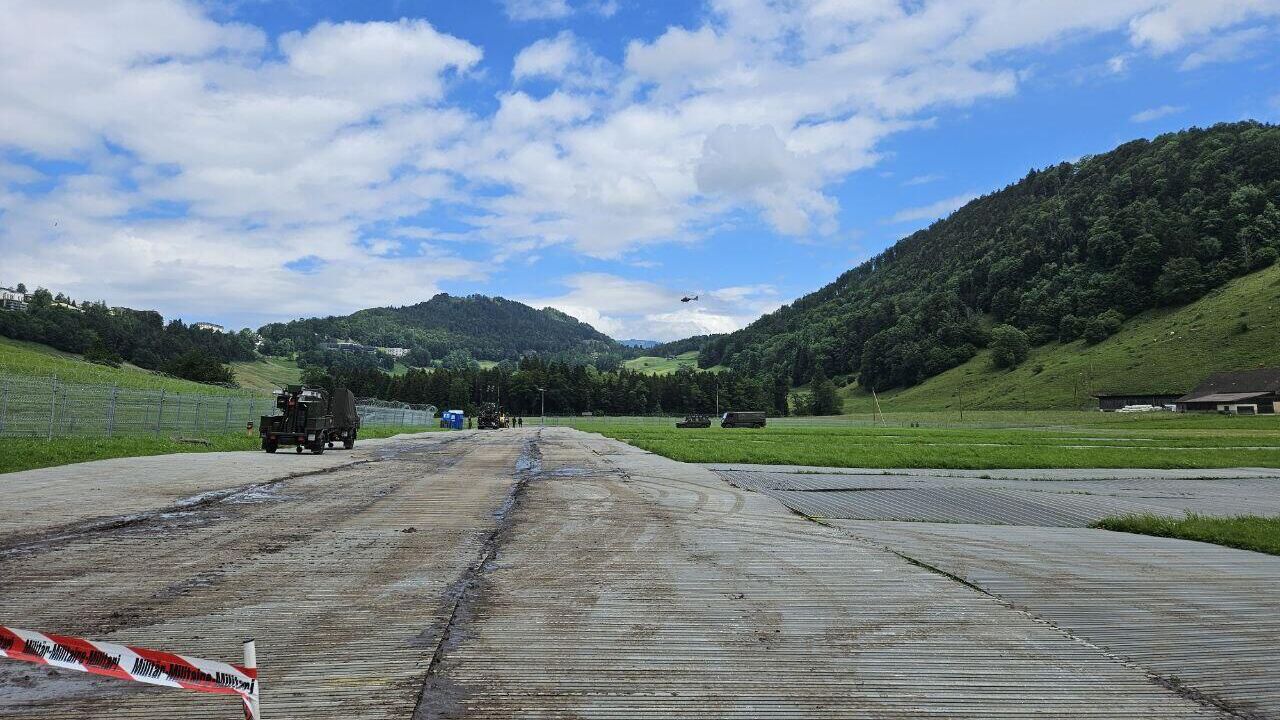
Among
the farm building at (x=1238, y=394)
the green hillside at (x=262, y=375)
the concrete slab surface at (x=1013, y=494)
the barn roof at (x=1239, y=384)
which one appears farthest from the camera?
the green hillside at (x=262, y=375)

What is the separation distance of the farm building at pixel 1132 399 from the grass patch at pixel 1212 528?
11204cm

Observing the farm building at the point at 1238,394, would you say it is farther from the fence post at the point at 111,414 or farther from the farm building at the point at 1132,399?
the fence post at the point at 111,414

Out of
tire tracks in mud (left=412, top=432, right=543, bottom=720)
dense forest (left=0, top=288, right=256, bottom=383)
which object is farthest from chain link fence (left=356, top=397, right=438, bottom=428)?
tire tracks in mud (left=412, top=432, right=543, bottom=720)

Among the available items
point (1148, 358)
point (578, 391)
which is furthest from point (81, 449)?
point (1148, 358)

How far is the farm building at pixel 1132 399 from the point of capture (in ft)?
346

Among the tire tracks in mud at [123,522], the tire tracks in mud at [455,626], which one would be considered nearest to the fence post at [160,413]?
the tire tracks in mud at [123,522]

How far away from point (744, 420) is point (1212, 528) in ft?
237

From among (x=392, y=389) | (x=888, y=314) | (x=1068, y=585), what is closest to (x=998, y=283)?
(x=888, y=314)

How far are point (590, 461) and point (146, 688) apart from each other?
781 inches

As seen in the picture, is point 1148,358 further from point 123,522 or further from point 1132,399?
point 123,522

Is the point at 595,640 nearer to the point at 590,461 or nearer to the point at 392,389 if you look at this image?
the point at 590,461

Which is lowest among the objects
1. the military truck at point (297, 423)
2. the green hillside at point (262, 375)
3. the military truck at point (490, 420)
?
the military truck at point (490, 420)

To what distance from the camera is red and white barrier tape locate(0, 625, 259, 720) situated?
7.93 feet

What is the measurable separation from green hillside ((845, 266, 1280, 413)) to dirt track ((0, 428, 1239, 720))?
395 ft
